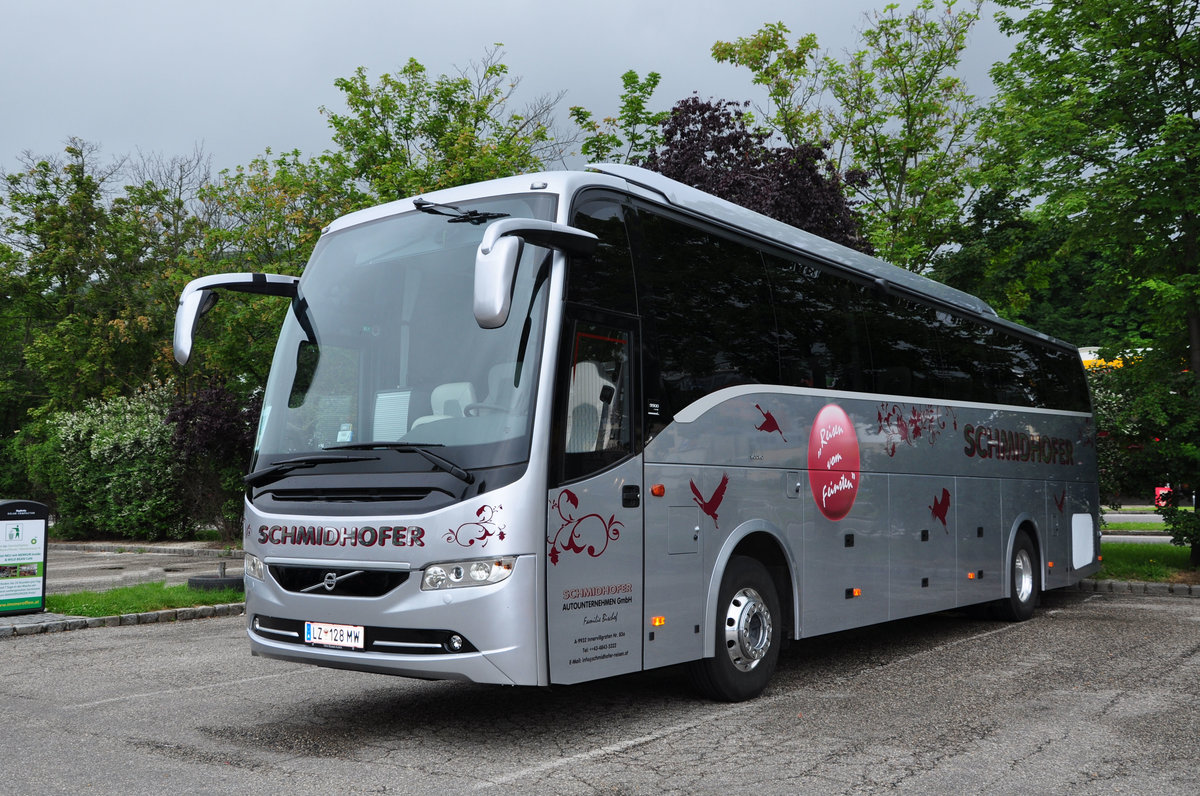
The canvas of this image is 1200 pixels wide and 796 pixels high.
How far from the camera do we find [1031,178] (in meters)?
17.9

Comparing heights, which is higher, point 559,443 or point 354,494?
point 559,443

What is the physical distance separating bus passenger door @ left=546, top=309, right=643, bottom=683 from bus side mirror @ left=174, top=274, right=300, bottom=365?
2427 millimetres

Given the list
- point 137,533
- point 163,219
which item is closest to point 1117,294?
point 137,533

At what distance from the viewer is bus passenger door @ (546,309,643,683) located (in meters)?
6.33

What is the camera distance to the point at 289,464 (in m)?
6.88

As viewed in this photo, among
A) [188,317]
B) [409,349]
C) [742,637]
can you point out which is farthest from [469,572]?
[188,317]

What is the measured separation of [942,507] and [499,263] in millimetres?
7204

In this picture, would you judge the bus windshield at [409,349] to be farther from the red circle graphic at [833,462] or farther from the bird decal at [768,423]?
the red circle graphic at [833,462]

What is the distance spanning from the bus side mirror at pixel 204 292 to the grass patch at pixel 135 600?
24.4 ft

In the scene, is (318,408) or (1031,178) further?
(1031,178)

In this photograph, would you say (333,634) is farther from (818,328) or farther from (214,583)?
(214,583)

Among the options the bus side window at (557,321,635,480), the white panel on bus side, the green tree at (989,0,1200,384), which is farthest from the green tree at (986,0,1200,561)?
the bus side window at (557,321,635,480)

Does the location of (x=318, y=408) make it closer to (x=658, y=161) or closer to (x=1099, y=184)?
(x=1099, y=184)

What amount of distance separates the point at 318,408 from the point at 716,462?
2842mm
